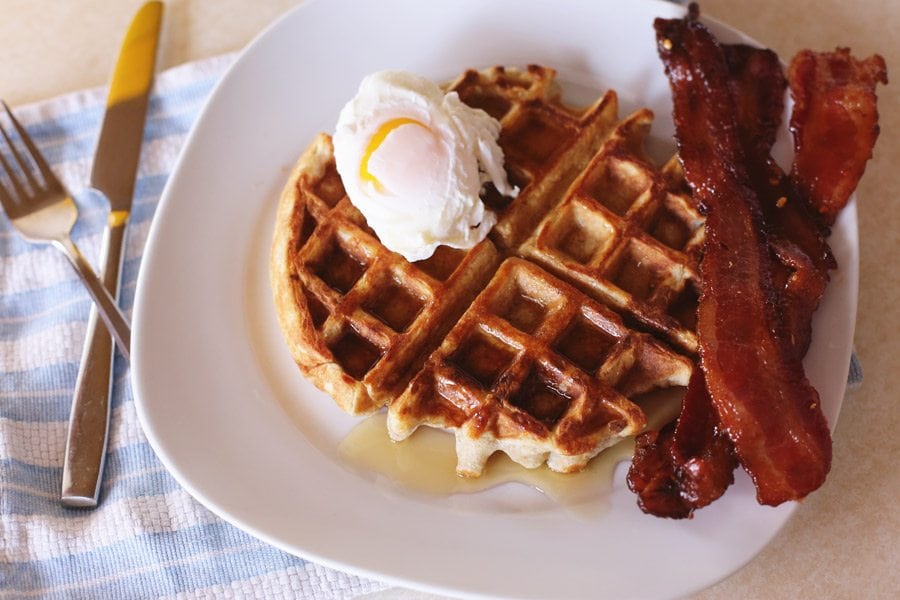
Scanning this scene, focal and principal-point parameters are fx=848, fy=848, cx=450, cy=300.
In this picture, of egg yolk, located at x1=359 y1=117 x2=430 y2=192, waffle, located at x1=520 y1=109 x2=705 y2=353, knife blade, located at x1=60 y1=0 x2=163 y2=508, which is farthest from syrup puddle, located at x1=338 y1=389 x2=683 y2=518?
knife blade, located at x1=60 y1=0 x2=163 y2=508

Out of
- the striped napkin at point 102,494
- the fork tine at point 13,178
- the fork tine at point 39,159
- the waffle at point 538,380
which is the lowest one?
the striped napkin at point 102,494

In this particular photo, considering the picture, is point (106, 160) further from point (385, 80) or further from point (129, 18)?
point (385, 80)

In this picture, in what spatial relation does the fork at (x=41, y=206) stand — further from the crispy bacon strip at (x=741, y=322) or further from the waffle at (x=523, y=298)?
the crispy bacon strip at (x=741, y=322)

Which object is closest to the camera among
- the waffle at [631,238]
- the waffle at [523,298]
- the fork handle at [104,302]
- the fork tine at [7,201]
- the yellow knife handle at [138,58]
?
the waffle at [523,298]

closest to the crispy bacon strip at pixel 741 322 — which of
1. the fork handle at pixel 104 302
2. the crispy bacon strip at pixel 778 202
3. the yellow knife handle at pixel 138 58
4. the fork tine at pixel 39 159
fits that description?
the crispy bacon strip at pixel 778 202

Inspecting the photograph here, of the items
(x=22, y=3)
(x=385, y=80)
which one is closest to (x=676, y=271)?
(x=385, y=80)

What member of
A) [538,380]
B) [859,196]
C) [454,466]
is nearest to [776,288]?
[538,380]
